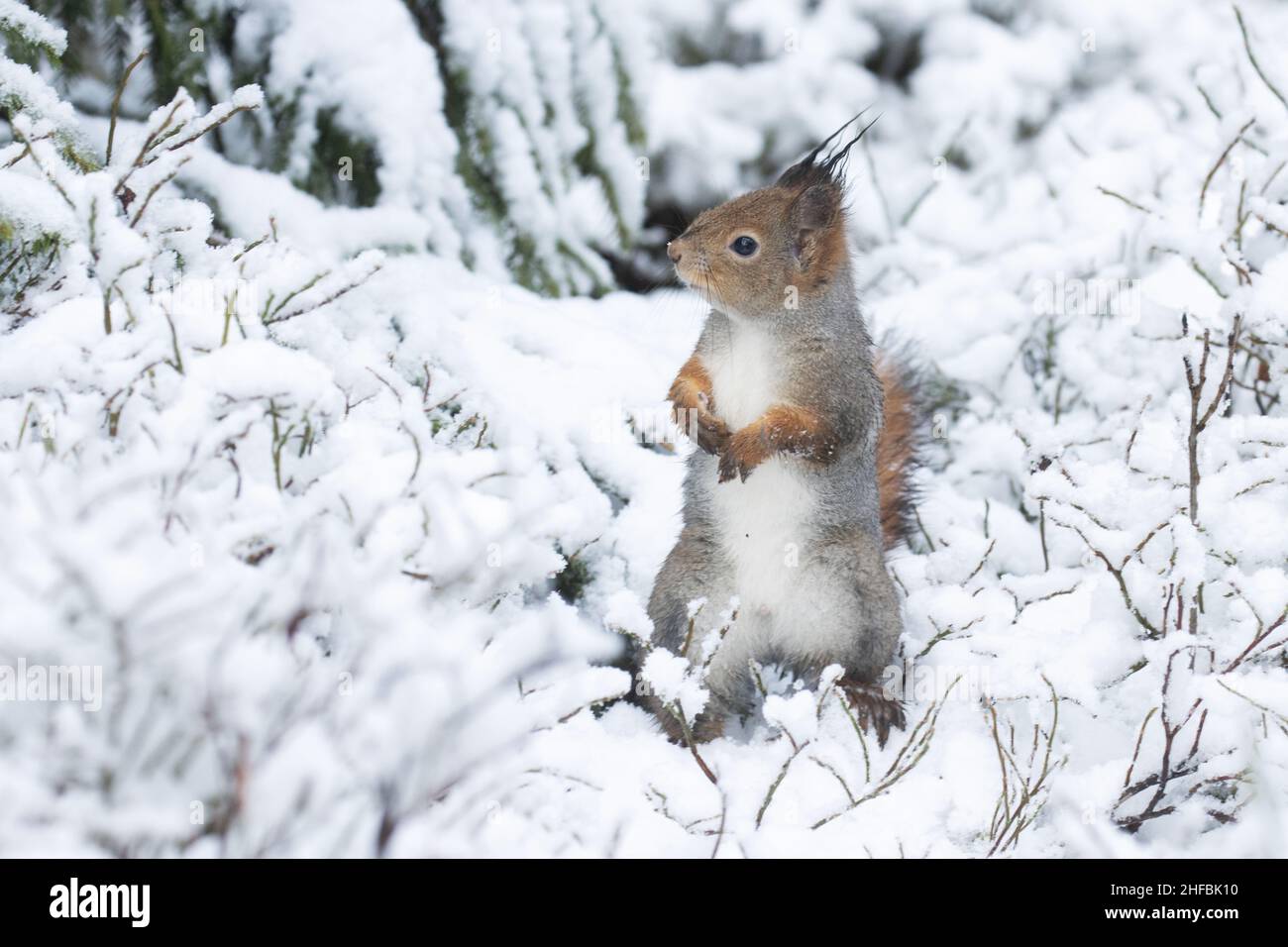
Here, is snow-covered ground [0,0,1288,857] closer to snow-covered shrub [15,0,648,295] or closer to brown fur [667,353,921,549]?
snow-covered shrub [15,0,648,295]

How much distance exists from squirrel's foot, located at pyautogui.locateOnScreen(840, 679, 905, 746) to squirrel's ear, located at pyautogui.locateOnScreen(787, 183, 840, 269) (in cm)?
89

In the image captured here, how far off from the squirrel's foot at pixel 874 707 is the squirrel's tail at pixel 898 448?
0.49 metres

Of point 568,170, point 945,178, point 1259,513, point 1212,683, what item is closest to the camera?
point 1212,683

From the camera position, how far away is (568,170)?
3.74m

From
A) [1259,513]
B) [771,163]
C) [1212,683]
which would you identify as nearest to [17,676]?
[1212,683]

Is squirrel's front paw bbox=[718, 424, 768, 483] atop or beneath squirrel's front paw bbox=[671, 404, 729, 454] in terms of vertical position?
beneath

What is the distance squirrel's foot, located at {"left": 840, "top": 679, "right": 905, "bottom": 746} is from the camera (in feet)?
8.13

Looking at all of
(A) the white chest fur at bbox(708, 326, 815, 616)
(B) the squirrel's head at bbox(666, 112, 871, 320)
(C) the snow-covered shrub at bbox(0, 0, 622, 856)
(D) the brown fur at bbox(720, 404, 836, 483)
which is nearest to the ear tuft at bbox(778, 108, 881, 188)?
(B) the squirrel's head at bbox(666, 112, 871, 320)

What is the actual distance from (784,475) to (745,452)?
176 millimetres
